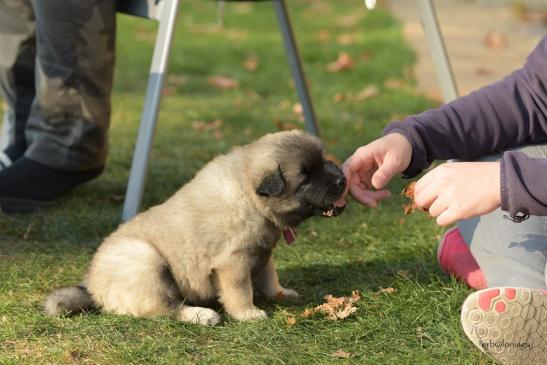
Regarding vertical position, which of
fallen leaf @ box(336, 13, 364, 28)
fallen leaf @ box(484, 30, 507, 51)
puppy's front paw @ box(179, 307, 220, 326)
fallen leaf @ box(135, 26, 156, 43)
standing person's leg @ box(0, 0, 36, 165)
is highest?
standing person's leg @ box(0, 0, 36, 165)

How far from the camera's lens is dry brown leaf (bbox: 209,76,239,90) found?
25.5ft

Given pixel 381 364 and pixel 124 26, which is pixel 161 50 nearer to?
pixel 381 364

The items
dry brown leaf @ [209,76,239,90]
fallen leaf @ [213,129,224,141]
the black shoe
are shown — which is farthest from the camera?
dry brown leaf @ [209,76,239,90]

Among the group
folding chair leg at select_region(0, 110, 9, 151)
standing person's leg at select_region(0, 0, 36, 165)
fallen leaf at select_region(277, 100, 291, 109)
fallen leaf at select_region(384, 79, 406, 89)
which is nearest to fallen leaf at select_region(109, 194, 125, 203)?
standing person's leg at select_region(0, 0, 36, 165)

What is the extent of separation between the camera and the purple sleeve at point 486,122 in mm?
3234

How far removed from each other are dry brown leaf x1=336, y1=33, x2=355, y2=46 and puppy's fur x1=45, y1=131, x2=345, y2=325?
6414mm

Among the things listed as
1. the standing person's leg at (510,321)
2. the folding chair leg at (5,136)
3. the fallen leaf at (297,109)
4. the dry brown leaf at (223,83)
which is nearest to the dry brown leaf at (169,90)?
the dry brown leaf at (223,83)

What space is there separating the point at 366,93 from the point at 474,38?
2721mm

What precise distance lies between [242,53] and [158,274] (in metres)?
6.18

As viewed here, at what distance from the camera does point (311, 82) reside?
7.86 meters

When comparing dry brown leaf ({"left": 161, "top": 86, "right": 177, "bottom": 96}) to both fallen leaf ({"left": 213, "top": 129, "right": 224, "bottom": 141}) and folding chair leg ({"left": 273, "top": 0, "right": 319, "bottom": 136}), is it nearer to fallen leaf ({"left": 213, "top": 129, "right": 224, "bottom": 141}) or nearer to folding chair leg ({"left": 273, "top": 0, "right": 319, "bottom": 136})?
fallen leaf ({"left": 213, "top": 129, "right": 224, "bottom": 141})

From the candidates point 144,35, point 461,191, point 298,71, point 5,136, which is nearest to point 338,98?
point 298,71

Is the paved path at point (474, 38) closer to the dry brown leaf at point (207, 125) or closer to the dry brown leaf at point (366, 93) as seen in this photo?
the dry brown leaf at point (366, 93)

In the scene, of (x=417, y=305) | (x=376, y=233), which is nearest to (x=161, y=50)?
(x=376, y=233)
